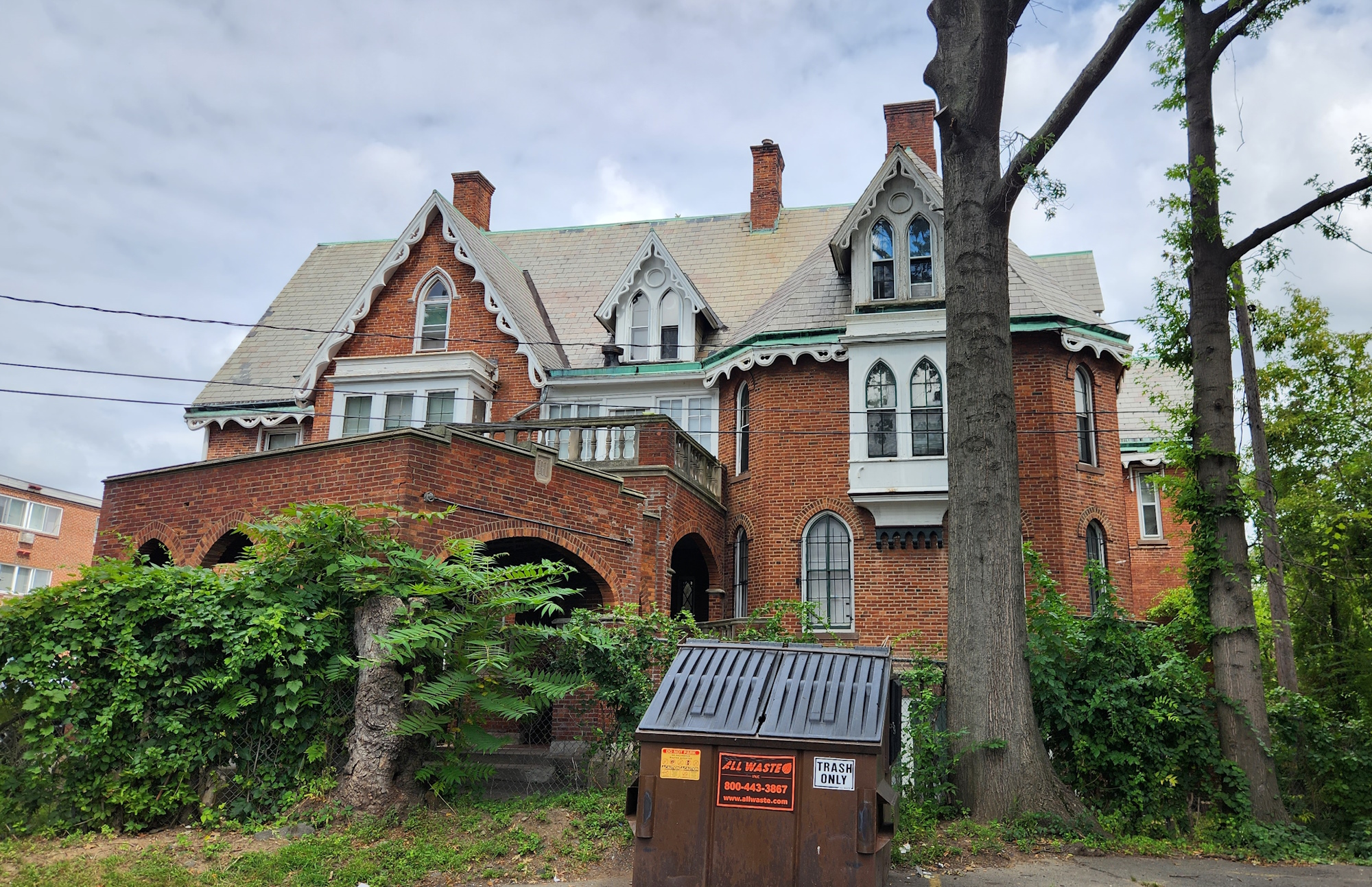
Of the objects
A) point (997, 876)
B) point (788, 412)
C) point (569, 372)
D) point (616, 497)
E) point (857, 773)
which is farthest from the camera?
point (569, 372)

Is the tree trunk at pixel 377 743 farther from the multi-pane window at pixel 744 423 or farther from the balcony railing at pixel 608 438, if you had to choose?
the multi-pane window at pixel 744 423

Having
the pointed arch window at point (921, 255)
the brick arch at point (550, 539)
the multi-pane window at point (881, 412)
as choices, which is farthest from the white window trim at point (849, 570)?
the brick arch at point (550, 539)

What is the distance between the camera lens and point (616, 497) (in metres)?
15.0

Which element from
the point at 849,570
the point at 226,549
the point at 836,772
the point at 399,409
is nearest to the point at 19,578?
the point at 399,409

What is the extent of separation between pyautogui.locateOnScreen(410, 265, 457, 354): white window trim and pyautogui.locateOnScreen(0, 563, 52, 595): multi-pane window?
28.7 m

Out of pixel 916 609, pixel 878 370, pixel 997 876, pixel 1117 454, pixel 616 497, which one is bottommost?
pixel 997 876

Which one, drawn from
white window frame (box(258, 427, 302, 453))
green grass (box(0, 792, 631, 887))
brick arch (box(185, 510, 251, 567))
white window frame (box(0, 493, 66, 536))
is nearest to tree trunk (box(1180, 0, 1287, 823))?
green grass (box(0, 792, 631, 887))

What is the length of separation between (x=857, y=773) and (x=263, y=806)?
625 centimetres

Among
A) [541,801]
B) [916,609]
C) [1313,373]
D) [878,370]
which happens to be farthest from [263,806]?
[1313,373]

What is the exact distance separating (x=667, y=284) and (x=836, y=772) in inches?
643

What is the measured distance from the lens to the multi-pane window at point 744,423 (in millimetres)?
20125

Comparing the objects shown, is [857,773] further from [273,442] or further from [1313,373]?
[273,442]

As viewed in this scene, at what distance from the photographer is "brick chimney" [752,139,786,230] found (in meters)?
26.3

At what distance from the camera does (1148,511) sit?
24.4 metres
